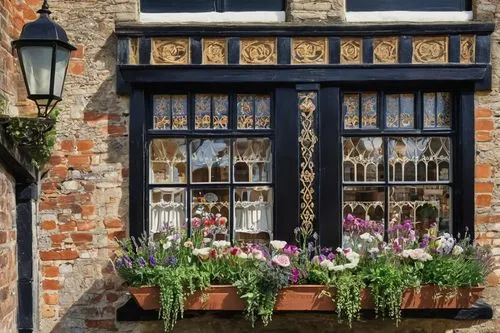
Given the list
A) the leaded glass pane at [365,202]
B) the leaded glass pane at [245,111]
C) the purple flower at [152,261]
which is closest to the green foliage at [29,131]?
the purple flower at [152,261]

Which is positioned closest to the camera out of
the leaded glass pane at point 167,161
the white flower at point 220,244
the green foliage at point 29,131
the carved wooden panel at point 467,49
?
the green foliage at point 29,131

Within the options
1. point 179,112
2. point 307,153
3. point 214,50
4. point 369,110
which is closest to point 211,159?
point 179,112

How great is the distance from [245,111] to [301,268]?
154 cm

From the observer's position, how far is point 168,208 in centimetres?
661

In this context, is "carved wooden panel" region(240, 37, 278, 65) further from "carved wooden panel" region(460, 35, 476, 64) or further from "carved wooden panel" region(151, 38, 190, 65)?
"carved wooden panel" region(460, 35, 476, 64)

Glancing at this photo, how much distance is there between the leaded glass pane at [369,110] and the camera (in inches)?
258

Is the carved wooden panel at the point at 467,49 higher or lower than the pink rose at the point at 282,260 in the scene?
higher

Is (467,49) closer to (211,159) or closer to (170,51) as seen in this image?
(211,159)

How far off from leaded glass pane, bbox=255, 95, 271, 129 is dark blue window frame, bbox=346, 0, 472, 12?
3.72ft

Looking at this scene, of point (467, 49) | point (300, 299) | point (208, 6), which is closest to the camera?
point (300, 299)

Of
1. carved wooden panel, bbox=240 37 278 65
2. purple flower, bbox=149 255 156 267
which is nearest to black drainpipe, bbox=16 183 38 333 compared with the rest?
purple flower, bbox=149 255 156 267

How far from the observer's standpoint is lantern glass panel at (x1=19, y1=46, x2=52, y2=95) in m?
5.46

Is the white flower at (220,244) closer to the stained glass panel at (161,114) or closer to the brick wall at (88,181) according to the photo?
the brick wall at (88,181)

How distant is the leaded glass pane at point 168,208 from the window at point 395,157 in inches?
58.1
